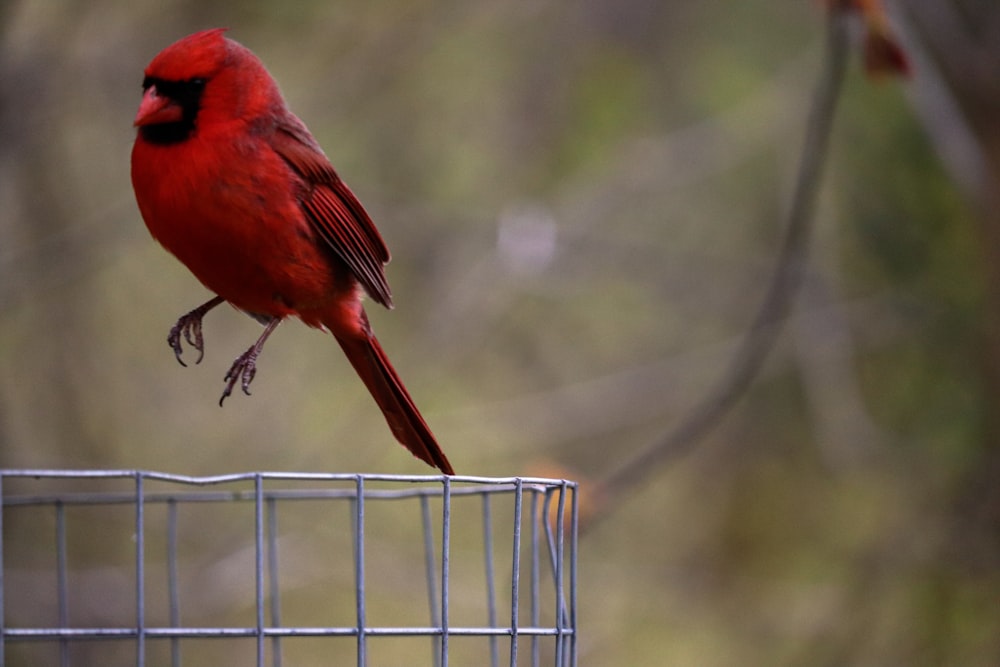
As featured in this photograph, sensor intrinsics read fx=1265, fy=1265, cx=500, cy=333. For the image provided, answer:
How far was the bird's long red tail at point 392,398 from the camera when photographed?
187 centimetres

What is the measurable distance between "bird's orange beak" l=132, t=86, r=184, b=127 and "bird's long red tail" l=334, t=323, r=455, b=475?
0.47 m

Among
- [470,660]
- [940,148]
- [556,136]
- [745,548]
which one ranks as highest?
[556,136]

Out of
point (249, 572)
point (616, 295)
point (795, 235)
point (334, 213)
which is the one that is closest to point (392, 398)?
point (334, 213)

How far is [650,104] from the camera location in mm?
5375

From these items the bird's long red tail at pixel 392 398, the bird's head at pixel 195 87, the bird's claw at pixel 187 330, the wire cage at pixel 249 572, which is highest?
the bird's head at pixel 195 87

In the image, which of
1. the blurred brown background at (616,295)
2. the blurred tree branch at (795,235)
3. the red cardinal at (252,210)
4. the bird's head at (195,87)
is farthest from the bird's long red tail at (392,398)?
the blurred brown background at (616,295)

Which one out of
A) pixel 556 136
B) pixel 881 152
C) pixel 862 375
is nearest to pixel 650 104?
pixel 556 136

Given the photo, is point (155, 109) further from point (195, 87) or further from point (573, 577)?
point (573, 577)

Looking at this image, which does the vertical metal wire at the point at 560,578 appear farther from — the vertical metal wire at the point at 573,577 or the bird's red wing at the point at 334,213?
the bird's red wing at the point at 334,213

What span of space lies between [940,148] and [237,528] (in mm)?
2751

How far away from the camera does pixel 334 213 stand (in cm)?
206

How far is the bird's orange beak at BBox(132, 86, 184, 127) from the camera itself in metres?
1.81

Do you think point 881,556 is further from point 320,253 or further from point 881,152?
point 320,253

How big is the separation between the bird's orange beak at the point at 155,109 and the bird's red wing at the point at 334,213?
0.21m
